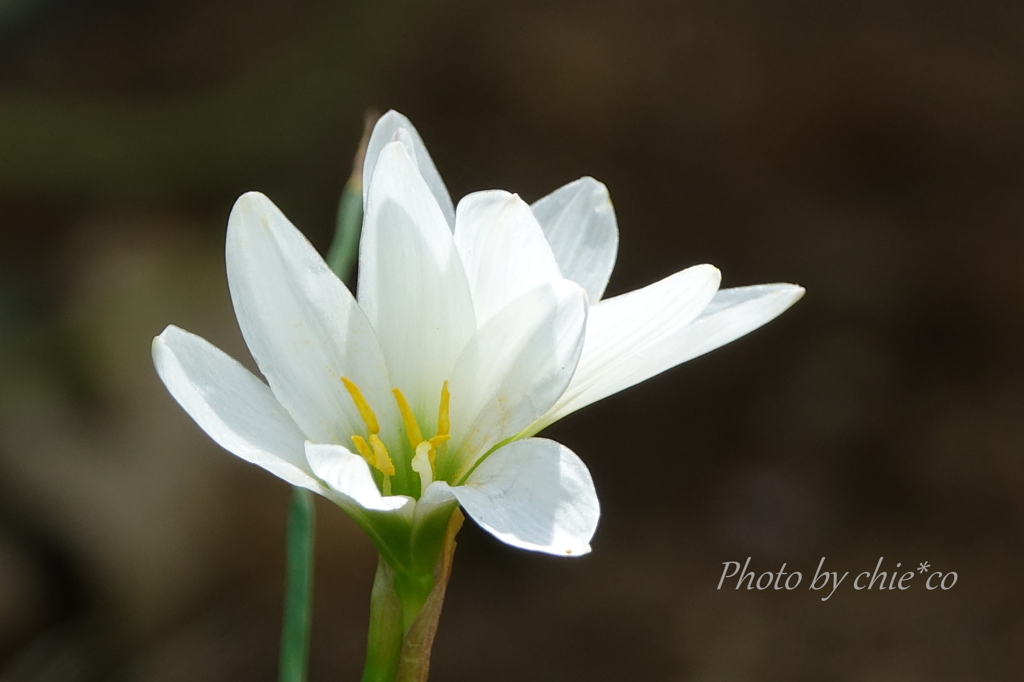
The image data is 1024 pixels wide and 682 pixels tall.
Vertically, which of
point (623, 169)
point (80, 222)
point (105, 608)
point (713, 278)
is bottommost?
point (105, 608)

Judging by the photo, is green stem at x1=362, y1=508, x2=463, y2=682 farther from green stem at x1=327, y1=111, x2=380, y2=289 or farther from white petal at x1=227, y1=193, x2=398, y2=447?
green stem at x1=327, y1=111, x2=380, y2=289

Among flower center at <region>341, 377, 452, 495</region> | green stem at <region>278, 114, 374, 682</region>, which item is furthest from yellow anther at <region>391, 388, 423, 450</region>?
green stem at <region>278, 114, 374, 682</region>

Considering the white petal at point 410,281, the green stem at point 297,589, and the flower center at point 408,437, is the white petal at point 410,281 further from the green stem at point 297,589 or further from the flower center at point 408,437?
the green stem at point 297,589

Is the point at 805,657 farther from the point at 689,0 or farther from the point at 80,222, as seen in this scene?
the point at 80,222

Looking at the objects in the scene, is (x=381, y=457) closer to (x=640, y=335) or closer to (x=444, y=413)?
(x=444, y=413)

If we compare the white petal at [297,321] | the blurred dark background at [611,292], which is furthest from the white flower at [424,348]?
the blurred dark background at [611,292]

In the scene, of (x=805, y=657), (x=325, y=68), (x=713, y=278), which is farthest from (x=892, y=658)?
(x=325, y=68)

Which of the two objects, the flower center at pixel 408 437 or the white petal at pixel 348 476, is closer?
the white petal at pixel 348 476
